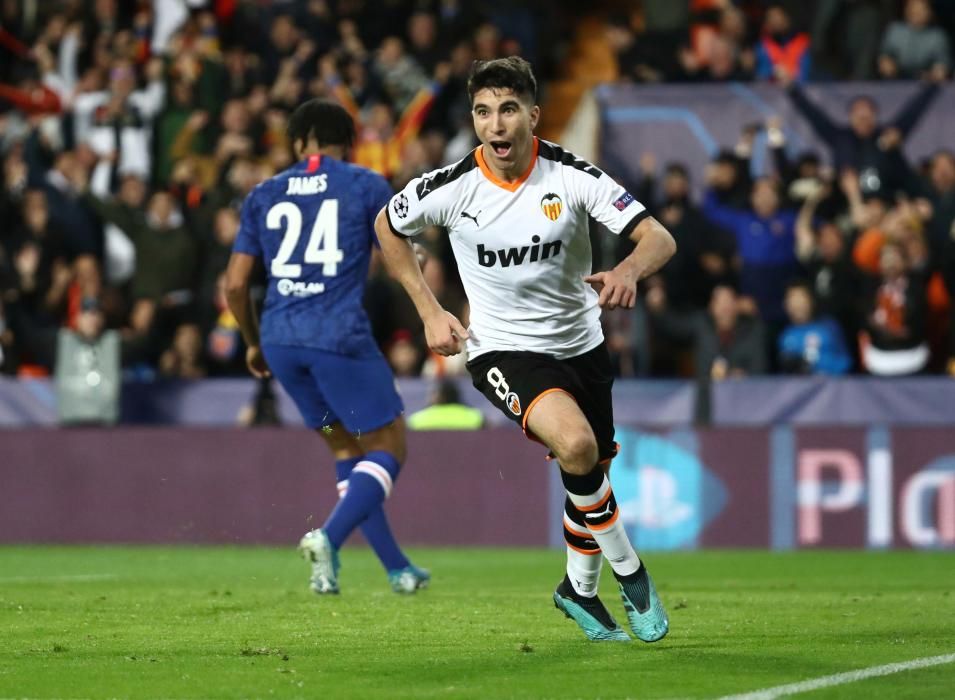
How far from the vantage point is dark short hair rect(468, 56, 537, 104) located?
7293 millimetres

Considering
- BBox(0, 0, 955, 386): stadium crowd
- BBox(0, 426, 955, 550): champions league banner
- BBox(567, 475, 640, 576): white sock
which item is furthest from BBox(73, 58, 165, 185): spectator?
BBox(567, 475, 640, 576): white sock

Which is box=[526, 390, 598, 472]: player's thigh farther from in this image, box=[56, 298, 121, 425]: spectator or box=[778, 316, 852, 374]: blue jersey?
box=[56, 298, 121, 425]: spectator

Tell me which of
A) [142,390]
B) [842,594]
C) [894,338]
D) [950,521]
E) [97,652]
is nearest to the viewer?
[97,652]

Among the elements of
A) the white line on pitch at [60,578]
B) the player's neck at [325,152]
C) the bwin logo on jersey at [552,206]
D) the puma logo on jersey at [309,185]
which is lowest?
the white line on pitch at [60,578]

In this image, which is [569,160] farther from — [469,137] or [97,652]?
[469,137]

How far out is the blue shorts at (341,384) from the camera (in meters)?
9.65

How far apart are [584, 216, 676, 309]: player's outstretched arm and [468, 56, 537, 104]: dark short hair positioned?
73 centimetres

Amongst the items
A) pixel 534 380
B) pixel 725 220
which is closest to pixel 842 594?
pixel 534 380

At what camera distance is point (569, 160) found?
7473mm

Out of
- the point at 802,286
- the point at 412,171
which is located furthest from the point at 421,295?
the point at 412,171

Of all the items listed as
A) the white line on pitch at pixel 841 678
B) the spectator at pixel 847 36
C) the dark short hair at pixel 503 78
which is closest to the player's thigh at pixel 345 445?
the dark short hair at pixel 503 78

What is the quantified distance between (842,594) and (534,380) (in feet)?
11.3

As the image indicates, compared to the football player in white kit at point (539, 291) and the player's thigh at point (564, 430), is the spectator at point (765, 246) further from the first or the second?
the player's thigh at point (564, 430)

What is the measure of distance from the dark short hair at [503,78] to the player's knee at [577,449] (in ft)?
4.47
